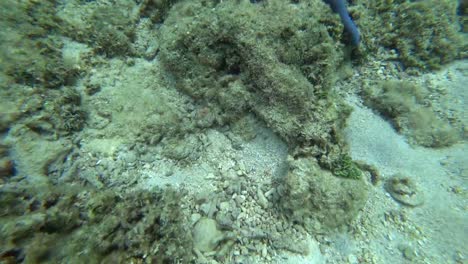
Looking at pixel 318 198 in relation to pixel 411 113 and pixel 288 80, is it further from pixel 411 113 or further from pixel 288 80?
pixel 411 113

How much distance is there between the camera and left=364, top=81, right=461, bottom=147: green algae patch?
3742mm

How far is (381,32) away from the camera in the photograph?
178 inches

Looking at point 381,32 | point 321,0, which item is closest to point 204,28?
Result: point 321,0

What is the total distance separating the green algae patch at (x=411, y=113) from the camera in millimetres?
3742

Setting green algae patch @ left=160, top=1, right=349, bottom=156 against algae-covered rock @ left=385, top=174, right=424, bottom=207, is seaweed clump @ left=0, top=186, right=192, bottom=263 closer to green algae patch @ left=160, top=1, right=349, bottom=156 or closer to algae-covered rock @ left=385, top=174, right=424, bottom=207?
green algae patch @ left=160, top=1, right=349, bottom=156

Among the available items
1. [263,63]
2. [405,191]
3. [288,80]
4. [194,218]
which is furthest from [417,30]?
[194,218]

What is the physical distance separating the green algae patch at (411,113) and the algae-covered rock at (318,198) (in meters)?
1.71

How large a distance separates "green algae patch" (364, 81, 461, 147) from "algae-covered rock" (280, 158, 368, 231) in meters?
1.71

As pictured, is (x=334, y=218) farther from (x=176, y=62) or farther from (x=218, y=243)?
(x=176, y=62)

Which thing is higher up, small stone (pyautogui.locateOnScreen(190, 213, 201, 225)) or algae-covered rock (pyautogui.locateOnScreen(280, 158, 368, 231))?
algae-covered rock (pyautogui.locateOnScreen(280, 158, 368, 231))

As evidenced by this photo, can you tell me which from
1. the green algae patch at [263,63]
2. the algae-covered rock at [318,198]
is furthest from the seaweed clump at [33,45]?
the algae-covered rock at [318,198]

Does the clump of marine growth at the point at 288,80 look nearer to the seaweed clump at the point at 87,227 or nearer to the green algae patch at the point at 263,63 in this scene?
the green algae patch at the point at 263,63

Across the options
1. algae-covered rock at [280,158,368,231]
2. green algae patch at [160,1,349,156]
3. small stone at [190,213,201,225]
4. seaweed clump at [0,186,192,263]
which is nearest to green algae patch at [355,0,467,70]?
green algae patch at [160,1,349,156]

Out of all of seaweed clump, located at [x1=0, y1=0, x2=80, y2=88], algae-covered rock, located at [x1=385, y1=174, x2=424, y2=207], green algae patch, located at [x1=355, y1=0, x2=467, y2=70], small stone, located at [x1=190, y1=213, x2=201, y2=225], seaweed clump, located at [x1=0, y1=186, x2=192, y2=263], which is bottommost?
small stone, located at [x1=190, y1=213, x2=201, y2=225]
